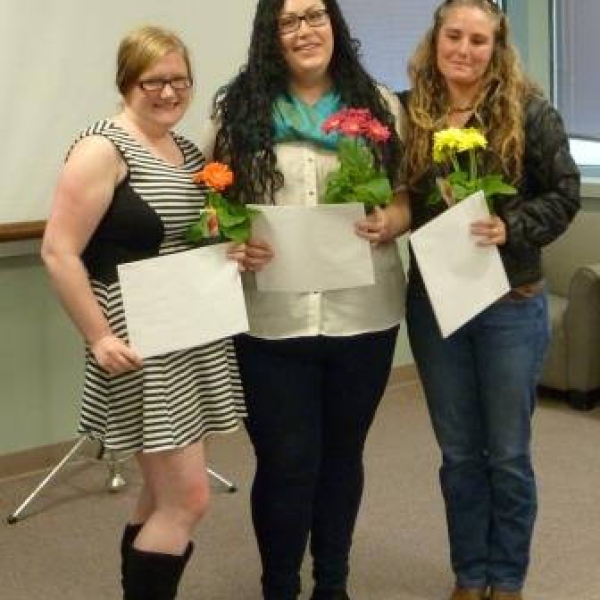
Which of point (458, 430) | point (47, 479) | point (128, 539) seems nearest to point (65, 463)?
point (47, 479)

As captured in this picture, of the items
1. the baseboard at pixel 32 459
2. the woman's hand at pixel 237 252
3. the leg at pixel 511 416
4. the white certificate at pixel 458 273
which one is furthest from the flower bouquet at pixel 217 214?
the baseboard at pixel 32 459

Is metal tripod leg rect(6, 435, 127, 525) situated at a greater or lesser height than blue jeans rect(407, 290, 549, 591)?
lesser

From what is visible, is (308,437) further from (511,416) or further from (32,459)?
(32,459)

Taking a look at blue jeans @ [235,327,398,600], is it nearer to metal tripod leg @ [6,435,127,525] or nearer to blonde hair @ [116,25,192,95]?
blonde hair @ [116,25,192,95]

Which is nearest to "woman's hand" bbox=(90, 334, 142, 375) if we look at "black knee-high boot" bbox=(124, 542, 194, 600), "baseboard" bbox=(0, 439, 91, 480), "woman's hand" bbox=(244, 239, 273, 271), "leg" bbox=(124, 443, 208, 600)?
"leg" bbox=(124, 443, 208, 600)

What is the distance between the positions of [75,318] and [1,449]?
2012 mm

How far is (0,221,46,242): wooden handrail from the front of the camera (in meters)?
3.54

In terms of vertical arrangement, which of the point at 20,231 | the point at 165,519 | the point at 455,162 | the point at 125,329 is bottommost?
the point at 165,519

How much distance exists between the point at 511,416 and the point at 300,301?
1.82 ft

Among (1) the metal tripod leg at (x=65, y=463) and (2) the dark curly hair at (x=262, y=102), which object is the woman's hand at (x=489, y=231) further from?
(1) the metal tripod leg at (x=65, y=463)

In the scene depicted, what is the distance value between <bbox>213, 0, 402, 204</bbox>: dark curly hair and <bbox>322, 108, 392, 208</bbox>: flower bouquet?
0.06 m

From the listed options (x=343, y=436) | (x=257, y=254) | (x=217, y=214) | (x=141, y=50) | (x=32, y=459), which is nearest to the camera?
(x=141, y=50)

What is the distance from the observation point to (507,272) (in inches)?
92.2

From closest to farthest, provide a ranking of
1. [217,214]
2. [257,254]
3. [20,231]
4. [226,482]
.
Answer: [217,214] < [257,254] < [20,231] < [226,482]
